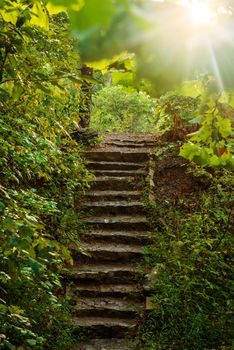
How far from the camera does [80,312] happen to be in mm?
5137

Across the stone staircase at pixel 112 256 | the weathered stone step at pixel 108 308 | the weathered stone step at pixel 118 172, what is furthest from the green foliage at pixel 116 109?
the weathered stone step at pixel 108 308

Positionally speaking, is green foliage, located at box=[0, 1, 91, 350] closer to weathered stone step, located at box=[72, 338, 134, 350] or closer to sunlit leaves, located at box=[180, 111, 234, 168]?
weathered stone step, located at box=[72, 338, 134, 350]

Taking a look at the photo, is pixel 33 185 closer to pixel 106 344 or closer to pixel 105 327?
pixel 105 327

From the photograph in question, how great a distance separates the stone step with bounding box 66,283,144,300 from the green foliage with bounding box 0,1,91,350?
0.75 feet

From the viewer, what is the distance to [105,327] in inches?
194

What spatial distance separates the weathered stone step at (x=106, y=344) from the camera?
4.62m

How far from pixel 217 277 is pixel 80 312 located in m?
1.86

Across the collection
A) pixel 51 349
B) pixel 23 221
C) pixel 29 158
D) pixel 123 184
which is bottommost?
pixel 51 349

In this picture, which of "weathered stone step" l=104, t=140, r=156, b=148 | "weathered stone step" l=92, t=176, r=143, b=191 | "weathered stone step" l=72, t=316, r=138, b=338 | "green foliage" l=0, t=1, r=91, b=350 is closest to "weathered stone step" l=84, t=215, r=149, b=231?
"green foliage" l=0, t=1, r=91, b=350

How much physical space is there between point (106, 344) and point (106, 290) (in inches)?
34.7

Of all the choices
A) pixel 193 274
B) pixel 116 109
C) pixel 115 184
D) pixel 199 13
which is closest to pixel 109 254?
pixel 193 274

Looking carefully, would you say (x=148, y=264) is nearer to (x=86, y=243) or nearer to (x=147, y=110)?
(x=86, y=243)

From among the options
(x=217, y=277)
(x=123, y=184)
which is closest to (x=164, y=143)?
(x=123, y=184)

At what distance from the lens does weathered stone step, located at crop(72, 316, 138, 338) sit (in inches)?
192
